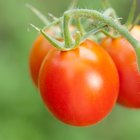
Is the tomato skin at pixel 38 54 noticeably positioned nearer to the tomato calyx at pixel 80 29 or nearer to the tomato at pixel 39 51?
the tomato at pixel 39 51

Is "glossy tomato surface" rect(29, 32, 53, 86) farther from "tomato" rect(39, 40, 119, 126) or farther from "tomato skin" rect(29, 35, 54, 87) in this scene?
"tomato" rect(39, 40, 119, 126)

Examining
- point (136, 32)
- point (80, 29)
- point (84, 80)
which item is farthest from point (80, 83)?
point (136, 32)

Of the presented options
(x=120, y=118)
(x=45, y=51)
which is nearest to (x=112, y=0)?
(x=120, y=118)

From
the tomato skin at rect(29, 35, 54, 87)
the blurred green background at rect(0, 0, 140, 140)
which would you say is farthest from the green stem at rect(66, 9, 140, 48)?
the blurred green background at rect(0, 0, 140, 140)

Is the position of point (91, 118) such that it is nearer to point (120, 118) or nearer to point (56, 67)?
point (56, 67)

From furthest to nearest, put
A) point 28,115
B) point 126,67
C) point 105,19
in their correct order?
point 28,115, point 126,67, point 105,19

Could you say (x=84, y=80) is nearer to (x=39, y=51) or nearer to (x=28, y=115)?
(x=39, y=51)
